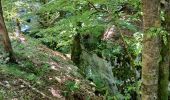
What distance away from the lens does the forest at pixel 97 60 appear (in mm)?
4430

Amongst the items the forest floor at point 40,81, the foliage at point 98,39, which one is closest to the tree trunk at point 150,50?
the foliage at point 98,39

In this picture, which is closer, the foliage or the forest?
the forest

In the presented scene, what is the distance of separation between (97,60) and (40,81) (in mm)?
2538

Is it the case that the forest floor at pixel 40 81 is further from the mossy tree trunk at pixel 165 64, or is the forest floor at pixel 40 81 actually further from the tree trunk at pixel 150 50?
the tree trunk at pixel 150 50

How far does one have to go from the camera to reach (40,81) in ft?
23.2

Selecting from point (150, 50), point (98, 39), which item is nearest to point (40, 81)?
point (150, 50)

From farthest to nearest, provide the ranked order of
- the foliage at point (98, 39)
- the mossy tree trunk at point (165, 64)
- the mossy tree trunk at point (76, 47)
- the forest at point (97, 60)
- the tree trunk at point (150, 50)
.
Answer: the mossy tree trunk at point (76, 47), the foliage at point (98, 39), the mossy tree trunk at point (165, 64), the forest at point (97, 60), the tree trunk at point (150, 50)

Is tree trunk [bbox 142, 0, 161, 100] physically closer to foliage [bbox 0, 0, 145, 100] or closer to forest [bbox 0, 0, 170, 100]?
forest [bbox 0, 0, 170, 100]

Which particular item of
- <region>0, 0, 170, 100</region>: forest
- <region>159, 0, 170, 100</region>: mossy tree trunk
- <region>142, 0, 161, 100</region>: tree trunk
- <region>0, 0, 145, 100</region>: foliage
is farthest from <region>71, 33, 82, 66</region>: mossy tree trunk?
<region>142, 0, 161, 100</region>: tree trunk

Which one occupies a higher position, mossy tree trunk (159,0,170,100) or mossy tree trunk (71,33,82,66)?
mossy tree trunk (159,0,170,100)

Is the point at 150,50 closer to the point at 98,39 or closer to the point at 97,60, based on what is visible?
the point at 97,60

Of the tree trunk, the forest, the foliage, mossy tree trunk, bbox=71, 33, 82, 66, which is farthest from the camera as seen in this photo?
mossy tree trunk, bbox=71, 33, 82, 66

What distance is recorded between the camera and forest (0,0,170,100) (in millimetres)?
4430

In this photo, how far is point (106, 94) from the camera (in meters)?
7.89
